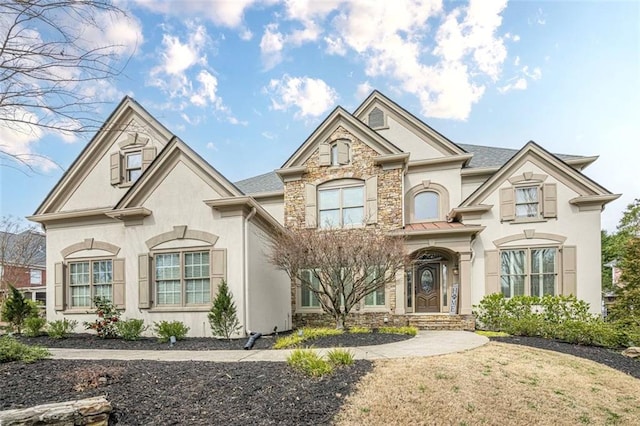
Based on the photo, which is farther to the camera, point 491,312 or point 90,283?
point 491,312

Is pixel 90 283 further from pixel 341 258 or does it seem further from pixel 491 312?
pixel 491 312

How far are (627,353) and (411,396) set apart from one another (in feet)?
24.0

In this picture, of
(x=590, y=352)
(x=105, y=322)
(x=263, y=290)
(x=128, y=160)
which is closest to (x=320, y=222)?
(x=263, y=290)

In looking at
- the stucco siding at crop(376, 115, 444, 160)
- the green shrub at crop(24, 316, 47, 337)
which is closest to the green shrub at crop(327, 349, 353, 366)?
the stucco siding at crop(376, 115, 444, 160)

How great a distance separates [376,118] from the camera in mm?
16250

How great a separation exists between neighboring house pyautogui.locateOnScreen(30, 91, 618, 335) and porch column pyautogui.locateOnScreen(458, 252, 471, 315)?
35 mm

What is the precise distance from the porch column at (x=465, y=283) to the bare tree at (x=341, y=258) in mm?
3498

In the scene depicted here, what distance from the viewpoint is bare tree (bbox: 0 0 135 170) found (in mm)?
4312

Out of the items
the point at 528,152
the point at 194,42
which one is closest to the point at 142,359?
the point at 194,42

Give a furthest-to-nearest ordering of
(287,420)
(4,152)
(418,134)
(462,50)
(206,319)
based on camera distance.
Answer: (418,134) → (462,50) → (206,319) → (4,152) → (287,420)

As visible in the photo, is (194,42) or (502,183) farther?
(502,183)

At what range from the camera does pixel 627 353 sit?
8719mm

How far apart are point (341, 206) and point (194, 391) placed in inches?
385

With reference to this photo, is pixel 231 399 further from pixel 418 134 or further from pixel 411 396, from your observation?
pixel 418 134
